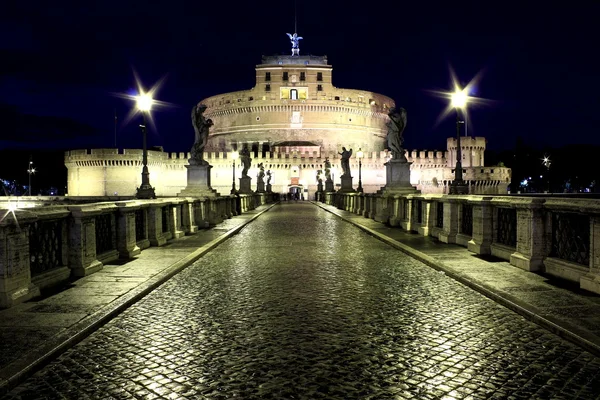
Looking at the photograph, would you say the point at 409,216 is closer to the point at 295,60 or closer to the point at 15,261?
the point at 15,261

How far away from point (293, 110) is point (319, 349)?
3573 inches

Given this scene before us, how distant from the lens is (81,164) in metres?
77.9

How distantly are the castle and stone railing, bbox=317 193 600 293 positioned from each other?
66.7 meters

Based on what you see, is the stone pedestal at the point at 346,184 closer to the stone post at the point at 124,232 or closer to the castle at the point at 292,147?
the stone post at the point at 124,232

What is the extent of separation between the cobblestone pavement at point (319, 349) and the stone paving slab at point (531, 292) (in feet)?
0.49

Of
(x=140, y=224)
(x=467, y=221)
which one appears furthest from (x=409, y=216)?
(x=140, y=224)

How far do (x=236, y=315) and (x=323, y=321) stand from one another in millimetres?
975

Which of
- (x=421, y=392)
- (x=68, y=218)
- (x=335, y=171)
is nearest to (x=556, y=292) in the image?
(x=421, y=392)

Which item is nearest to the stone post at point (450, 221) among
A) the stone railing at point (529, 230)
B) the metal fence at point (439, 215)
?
the stone railing at point (529, 230)

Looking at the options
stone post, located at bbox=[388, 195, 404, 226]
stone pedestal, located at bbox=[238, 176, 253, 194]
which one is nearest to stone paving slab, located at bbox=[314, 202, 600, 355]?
stone post, located at bbox=[388, 195, 404, 226]

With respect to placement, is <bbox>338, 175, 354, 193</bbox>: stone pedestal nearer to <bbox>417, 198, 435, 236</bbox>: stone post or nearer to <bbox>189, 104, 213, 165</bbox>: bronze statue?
<bbox>189, 104, 213, 165</bbox>: bronze statue

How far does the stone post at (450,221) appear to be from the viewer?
12.2 m

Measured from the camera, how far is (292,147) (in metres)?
88.6

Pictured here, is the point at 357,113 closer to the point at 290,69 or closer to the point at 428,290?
the point at 290,69
